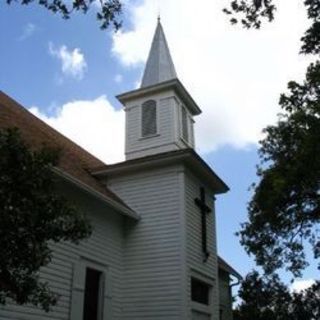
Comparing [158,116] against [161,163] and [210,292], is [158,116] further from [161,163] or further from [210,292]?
[210,292]

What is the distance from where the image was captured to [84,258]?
16.1 m

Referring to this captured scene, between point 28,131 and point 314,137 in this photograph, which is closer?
point 314,137

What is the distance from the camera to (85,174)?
19.1 meters

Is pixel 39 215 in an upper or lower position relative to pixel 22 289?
upper

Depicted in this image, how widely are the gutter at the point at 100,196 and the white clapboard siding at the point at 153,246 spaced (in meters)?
0.67

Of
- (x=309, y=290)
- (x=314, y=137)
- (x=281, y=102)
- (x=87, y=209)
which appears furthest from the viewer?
(x=309, y=290)

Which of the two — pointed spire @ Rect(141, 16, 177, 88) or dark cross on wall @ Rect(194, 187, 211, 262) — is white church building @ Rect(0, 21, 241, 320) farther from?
pointed spire @ Rect(141, 16, 177, 88)

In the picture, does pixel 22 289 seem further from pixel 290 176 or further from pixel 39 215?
pixel 290 176

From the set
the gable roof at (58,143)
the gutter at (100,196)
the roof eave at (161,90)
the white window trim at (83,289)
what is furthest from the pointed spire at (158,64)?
the white window trim at (83,289)

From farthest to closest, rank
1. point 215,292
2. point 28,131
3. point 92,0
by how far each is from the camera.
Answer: point 215,292 → point 28,131 → point 92,0

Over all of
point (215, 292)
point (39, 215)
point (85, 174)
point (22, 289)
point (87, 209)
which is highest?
point (85, 174)

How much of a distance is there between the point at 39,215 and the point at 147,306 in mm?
10515

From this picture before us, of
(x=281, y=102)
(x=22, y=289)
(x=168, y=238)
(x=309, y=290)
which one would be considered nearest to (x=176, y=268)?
(x=168, y=238)

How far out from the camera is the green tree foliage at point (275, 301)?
31.3 m
